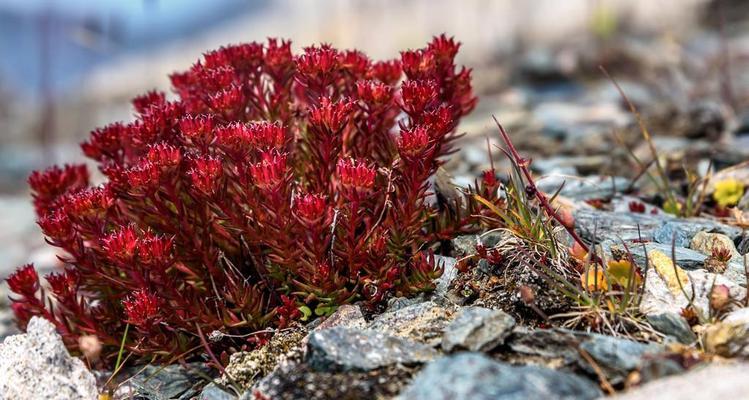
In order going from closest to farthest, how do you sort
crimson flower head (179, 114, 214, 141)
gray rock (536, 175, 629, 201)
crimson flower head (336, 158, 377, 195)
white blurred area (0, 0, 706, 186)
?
1. crimson flower head (336, 158, 377, 195)
2. crimson flower head (179, 114, 214, 141)
3. gray rock (536, 175, 629, 201)
4. white blurred area (0, 0, 706, 186)

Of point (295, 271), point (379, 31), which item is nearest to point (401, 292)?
point (295, 271)

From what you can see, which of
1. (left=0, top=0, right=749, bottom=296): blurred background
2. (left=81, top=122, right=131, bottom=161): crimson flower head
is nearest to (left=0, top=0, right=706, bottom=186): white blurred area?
(left=0, top=0, right=749, bottom=296): blurred background

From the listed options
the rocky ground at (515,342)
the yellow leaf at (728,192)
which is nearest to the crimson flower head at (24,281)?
the rocky ground at (515,342)

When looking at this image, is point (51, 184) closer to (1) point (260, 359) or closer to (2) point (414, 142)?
(1) point (260, 359)

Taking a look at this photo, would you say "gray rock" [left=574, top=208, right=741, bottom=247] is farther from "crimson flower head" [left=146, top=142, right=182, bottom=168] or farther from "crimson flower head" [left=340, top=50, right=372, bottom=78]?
"crimson flower head" [left=146, top=142, right=182, bottom=168]

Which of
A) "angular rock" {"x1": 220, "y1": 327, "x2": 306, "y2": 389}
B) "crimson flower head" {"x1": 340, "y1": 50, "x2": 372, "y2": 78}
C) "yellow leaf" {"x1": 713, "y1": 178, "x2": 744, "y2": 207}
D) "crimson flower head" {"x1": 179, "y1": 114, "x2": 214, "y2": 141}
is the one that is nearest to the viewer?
"angular rock" {"x1": 220, "y1": 327, "x2": 306, "y2": 389}

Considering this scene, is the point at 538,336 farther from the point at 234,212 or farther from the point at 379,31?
the point at 379,31
